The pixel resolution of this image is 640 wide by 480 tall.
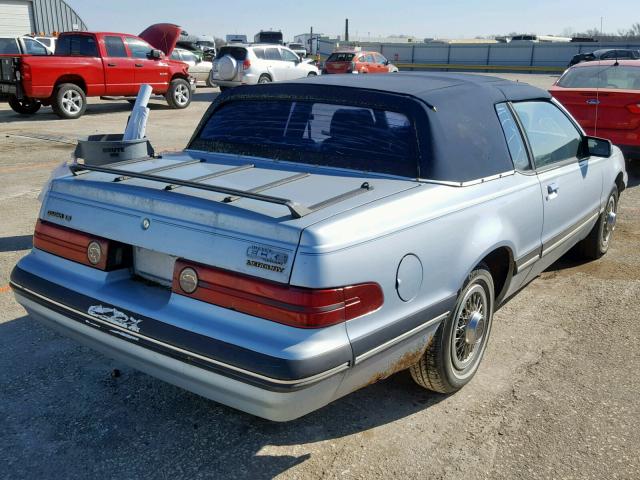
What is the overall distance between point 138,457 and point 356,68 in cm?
2562

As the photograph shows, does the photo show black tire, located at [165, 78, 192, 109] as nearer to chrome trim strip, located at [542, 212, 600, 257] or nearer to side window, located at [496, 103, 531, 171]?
chrome trim strip, located at [542, 212, 600, 257]

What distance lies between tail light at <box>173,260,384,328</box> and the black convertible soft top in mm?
906

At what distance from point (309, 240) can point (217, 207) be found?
459 millimetres

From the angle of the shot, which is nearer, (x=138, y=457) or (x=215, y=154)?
(x=138, y=457)

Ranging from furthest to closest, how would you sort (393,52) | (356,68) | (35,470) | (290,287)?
1. (393,52)
2. (356,68)
3. (35,470)
4. (290,287)

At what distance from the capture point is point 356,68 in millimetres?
26953

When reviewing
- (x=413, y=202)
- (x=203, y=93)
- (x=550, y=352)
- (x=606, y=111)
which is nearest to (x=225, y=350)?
(x=413, y=202)

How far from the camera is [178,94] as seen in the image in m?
17.1

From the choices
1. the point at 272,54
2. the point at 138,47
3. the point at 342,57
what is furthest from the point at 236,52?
the point at 342,57

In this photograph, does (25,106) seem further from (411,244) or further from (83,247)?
(411,244)

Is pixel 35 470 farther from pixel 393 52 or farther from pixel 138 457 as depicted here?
pixel 393 52

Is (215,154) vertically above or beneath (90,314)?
above

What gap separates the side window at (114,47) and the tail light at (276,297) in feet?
45.8

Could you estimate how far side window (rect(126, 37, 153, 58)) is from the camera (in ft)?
51.1
